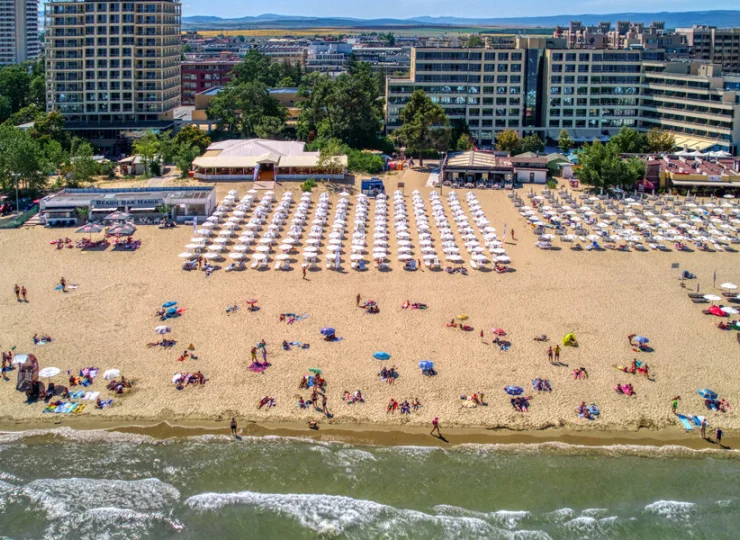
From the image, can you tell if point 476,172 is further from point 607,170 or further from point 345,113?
point 345,113

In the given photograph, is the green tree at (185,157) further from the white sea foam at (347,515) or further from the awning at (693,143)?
the awning at (693,143)

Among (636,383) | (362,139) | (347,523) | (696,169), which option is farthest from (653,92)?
(347,523)

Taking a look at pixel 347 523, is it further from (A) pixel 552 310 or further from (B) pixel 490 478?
(A) pixel 552 310

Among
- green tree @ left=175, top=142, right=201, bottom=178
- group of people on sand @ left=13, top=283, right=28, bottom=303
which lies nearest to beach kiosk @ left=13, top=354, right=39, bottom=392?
group of people on sand @ left=13, top=283, right=28, bottom=303

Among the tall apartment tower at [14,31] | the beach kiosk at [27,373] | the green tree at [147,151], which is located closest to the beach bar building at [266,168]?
the green tree at [147,151]

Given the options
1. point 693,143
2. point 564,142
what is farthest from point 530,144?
point 693,143

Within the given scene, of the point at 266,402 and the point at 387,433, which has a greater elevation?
the point at 266,402
